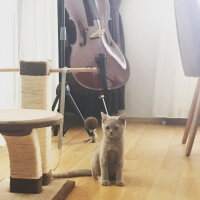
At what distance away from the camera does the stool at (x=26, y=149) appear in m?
1.37

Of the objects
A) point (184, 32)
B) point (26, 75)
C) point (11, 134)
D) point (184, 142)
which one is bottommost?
point (184, 142)

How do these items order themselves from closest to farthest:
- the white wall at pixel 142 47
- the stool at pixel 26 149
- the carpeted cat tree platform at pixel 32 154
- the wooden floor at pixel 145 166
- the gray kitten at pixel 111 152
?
the stool at pixel 26 149 → the carpeted cat tree platform at pixel 32 154 → the wooden floor at pixel 145 166 → the gray kitten at pixel 111 152 → the white wall at pixel 142 47

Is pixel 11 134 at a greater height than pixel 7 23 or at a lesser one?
lesser

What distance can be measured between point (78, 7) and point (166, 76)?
0.93 m

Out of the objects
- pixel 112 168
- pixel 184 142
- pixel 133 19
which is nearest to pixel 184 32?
pixel 184 142

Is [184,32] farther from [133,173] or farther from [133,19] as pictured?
[133,19]

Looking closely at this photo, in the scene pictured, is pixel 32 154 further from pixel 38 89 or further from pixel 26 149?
pixel 38 89

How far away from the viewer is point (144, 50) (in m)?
3.32

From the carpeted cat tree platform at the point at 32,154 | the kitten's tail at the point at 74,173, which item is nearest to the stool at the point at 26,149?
the carpeted cat tree platform at the point at 32,154

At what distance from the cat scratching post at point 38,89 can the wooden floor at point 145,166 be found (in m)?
0.23

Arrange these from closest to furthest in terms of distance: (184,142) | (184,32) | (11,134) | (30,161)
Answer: (11,134)
(30,161)
(184,32)
(184,142)

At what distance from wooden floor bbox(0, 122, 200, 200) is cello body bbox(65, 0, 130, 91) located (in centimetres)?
39

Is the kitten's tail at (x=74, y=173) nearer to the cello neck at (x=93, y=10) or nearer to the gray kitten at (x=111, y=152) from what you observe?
the gray kitten at (x=111, y=152)

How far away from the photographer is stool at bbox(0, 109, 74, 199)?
1369 mm
